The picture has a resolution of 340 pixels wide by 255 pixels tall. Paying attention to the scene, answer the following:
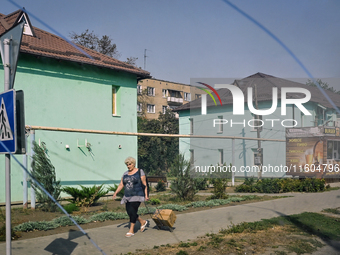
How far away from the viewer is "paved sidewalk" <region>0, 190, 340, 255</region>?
6.17 m

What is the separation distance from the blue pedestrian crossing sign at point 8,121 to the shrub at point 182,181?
30.7 ft

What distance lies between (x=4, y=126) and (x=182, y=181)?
9687 millimetres

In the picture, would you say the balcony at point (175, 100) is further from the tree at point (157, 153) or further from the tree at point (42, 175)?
the tree at point (42, 175)

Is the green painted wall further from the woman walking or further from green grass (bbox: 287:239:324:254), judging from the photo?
green grass (bbox: 287:239:324:254)

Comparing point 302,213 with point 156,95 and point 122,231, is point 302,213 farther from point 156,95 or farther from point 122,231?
point 156,95

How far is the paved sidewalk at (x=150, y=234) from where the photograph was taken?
6168mm

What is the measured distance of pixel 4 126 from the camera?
13.2ft

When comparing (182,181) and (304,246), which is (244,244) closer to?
(304,246)

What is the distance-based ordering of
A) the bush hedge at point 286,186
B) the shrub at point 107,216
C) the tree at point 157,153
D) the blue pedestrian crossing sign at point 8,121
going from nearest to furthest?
the blue pedestrian crossing sign at point 8,121, the shrub at point 107,216, the bush hedge at point 286,186, the tree at point 157,153

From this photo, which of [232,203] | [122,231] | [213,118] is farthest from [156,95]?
[122,231]

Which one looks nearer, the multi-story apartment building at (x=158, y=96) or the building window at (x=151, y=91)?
the multi-story apartment building at (x=158, y=96)

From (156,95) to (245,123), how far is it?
45.0m

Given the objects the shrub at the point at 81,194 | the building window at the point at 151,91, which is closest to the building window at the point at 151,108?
the building window at the point at 151,91

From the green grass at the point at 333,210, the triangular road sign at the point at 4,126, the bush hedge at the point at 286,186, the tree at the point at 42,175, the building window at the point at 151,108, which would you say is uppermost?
the building window at the point at 151,108
